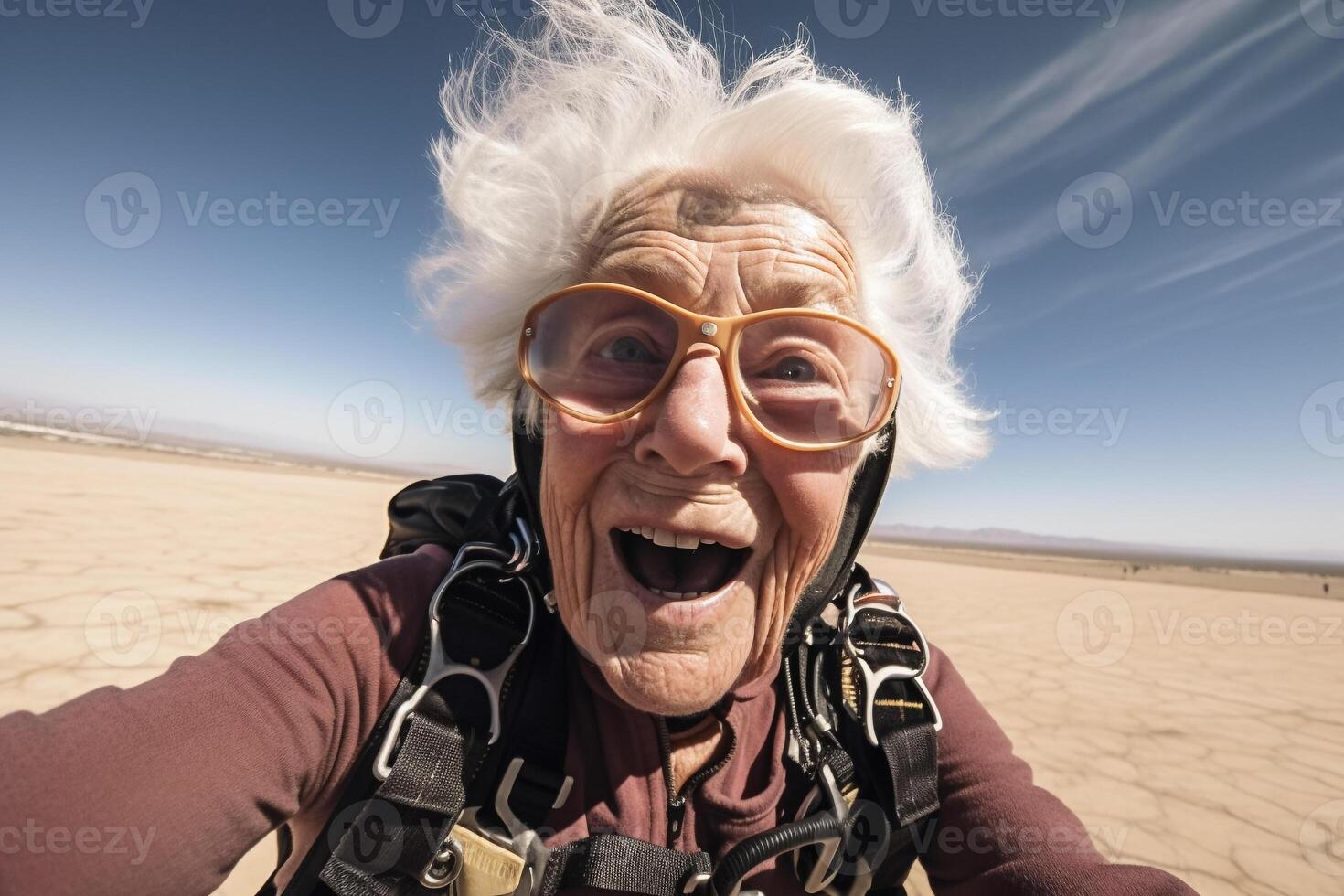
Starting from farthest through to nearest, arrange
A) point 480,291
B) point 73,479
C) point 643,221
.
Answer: point 73,479 < point 480,291 < point 643,221

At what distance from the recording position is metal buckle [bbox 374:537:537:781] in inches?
40.1

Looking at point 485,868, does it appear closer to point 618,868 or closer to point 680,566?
point 618,868

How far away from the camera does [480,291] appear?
1.66 m

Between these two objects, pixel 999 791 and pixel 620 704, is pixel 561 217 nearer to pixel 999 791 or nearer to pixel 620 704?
pixel 620 704

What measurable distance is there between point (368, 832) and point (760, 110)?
1748 mm

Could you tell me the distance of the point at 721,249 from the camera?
1.30 meters

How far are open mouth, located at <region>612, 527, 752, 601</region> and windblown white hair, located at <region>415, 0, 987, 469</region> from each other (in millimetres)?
453

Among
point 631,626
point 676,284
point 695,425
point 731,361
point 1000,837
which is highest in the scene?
point 676,284

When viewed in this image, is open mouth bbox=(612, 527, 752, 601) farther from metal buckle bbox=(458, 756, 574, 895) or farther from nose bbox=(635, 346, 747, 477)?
metal buckle bbox=(458, 756, 574, 895)

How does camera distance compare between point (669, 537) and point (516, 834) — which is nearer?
point (516, 834)

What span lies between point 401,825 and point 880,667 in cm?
108

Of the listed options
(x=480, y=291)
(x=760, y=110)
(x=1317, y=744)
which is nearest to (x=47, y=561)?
(x=480, y=291)

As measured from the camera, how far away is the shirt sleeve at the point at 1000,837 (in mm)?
1097

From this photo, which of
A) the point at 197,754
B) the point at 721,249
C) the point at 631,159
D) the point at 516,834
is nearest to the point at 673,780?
the point at 516,834
